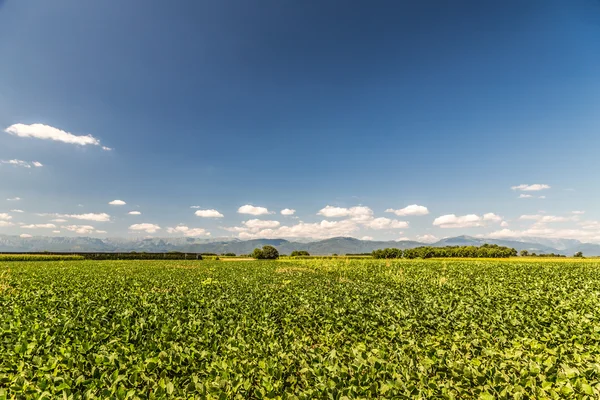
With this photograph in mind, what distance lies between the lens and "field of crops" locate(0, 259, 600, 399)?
5.79 m

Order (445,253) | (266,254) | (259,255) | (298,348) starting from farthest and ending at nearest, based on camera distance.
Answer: (259,255), (266,254), (445,253), (298,348)

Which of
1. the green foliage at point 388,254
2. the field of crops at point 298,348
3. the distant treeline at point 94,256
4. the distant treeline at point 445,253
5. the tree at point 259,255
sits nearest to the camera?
the field of crops at point 298,348

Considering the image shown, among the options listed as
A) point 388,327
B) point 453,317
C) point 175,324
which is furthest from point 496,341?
point 175,324

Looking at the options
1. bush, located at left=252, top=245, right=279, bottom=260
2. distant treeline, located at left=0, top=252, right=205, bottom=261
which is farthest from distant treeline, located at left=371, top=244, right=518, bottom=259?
distant treeline, located at left=0, top=252, right=205, bottom=261

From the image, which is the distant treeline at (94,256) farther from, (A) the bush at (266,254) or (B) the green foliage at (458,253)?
(B) the green foliage at (458,253)

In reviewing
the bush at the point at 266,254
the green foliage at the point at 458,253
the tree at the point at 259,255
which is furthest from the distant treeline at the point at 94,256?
the green foliage at the point at 458,253

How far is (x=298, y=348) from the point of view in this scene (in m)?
8.66

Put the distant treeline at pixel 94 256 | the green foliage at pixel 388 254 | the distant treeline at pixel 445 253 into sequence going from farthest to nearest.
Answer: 1. the green foliage at pixel 388 254
2. the distant treeline at pixel 445 253
3. the distant treeline at pixel 94 256

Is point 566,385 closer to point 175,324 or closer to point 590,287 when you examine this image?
point 175,324

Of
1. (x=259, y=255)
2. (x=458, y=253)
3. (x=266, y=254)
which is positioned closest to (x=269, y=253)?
(x=266, y=254)

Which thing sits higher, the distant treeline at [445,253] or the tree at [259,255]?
the distant treeline at [445,253]

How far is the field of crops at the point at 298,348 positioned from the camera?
19.0 ft

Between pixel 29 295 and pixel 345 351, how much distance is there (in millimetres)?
18794

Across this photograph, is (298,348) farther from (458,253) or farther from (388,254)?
(458,253)
